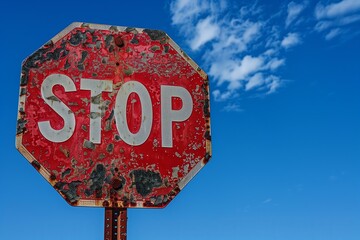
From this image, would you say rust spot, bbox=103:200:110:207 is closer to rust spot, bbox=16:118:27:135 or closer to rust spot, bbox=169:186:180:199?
rust spot, bbox=169:186:180:199

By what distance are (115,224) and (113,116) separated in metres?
0.74

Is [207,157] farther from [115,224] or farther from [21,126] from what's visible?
[21,126]

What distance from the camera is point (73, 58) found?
354cm

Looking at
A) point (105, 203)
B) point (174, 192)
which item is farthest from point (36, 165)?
point (174, 192)

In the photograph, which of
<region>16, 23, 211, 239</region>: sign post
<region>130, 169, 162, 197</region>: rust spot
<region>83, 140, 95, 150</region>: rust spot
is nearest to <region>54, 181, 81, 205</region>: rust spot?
<region>16, 23, 211, 239</region>: sign post

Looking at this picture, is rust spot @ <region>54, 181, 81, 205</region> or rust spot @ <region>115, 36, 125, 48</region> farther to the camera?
rust spot @ <region>115, 36, 125, 48</region>

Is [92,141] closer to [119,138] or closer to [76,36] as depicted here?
[119,138]

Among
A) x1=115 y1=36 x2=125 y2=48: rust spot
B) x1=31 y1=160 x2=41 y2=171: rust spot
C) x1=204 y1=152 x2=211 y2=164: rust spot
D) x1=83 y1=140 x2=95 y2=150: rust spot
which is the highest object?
x1=115 y1=36 x2=125 y2=48: rust spot

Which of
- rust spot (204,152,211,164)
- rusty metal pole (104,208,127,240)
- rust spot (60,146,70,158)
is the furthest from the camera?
rust spot (204,152,211,164)

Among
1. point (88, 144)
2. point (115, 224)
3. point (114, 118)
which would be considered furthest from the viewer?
point (114, 118)

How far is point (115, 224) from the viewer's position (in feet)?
10.6

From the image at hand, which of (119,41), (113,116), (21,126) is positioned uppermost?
(119,41)

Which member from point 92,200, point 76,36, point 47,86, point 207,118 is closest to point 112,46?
point 76,36

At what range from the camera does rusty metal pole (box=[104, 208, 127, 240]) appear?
3184 millimetres
